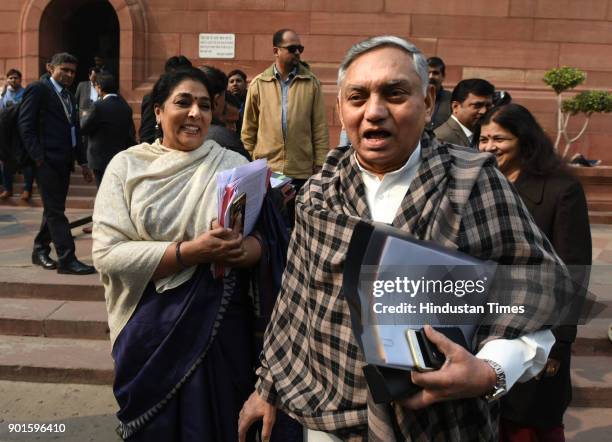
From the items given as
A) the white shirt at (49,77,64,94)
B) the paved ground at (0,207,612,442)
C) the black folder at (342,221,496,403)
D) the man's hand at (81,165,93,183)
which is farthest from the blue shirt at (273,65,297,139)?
the black folder at (342,221,496,403)

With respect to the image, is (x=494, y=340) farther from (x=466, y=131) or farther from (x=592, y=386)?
(x=592, y=386)

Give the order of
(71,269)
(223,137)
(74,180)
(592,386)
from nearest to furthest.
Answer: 1. (223,137)
2. (592,386)
3. (71,269)
4. (74,180)

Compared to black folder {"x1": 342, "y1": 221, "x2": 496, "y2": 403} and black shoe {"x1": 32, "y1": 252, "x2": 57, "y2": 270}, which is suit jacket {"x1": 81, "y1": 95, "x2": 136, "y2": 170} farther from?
black folder {"x1": 342, "y1": 221, "x2": 496, "y2": 403}

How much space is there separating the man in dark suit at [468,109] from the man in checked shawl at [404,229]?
2393 millimetres

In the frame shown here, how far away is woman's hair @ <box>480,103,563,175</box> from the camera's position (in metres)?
2.81

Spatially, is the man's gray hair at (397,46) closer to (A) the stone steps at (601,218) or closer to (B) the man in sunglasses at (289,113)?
(B) the man in sunglasses at (289,113)

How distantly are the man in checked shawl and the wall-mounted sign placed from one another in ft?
32.0

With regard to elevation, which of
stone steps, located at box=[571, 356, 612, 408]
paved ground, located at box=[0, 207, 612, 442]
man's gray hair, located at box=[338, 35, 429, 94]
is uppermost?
man's gray hair, located at box=[338, 35, 429, 94]

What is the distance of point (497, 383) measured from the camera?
1445 mm

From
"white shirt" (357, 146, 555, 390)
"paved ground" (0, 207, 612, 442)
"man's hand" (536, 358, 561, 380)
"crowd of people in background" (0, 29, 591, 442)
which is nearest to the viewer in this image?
"white shirt" (357, 146, 555, 390)

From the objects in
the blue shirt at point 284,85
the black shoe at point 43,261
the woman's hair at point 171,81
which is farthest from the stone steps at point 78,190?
the woman's hair at point 171,81

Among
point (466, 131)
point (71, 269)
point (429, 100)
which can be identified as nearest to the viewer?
point (429, 100)

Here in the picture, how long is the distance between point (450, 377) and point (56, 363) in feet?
12.8

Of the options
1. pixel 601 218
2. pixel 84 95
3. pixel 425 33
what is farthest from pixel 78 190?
pixel 601 218
